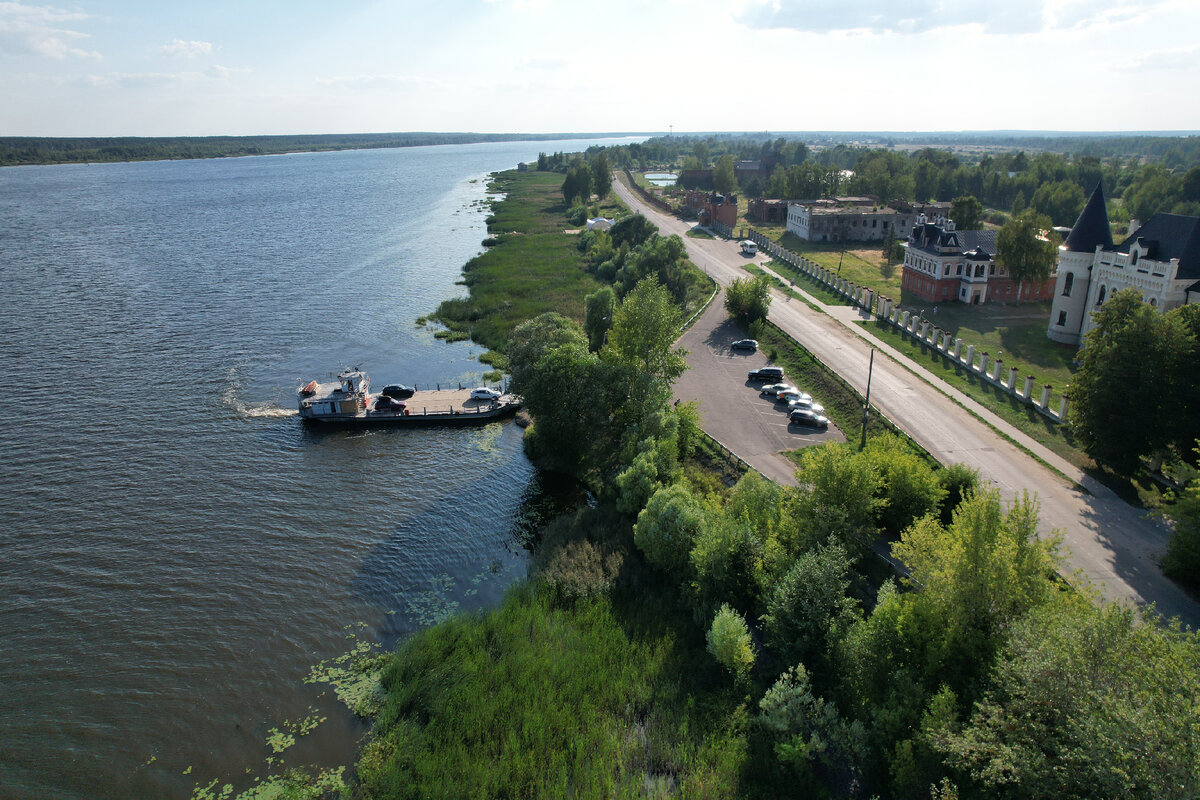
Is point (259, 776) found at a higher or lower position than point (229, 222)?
lower

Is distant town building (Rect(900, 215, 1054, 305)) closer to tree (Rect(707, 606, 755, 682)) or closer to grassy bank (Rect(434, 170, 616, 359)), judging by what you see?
grassy bank (Rect(434, 170, 616, 359))

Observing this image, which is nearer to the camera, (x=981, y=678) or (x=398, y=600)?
(x=981, y=678)

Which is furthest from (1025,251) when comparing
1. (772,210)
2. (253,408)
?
(253,408)

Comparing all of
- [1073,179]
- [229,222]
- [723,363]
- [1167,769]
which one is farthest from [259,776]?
[1073,179]

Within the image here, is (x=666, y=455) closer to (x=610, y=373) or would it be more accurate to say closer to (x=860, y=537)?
(x=610, y=373)

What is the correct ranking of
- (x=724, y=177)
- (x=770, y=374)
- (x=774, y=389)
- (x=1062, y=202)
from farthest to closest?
(x=724, y=177) < (x=1062, y=202) < (x=770, y=374) < (x=774, y=389)

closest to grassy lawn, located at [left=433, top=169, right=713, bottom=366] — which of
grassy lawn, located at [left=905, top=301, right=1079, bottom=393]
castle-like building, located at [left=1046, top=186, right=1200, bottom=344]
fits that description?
grassy lawn, located at [left=905, top=301, right=1079, bottom=393]

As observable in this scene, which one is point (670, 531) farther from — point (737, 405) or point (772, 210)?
point (772, 210)
